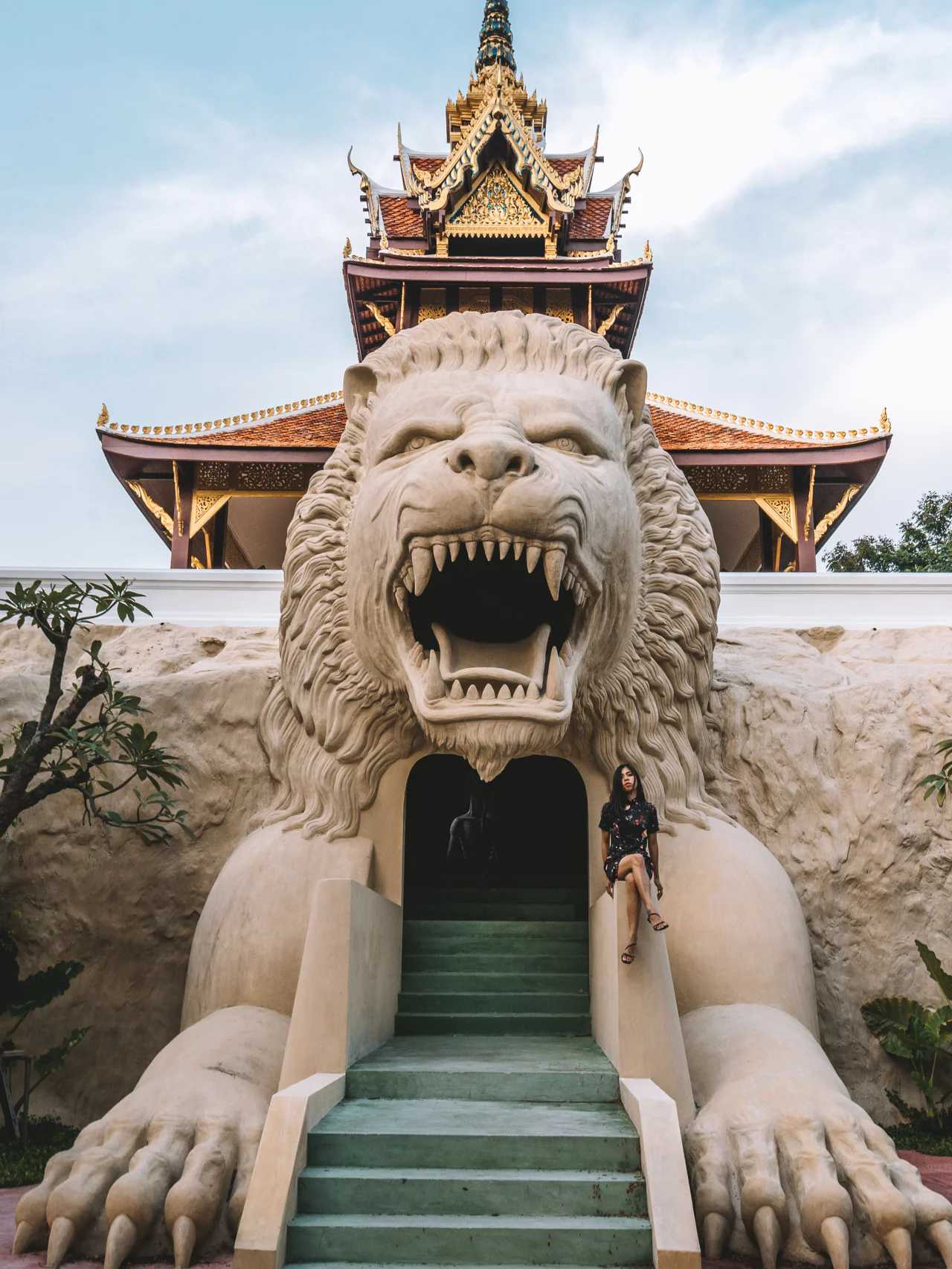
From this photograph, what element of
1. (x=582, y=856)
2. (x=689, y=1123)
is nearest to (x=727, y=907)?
(x=689, y=1123)

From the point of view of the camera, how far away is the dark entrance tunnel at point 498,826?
5.68 m

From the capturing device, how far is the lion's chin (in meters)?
3.27

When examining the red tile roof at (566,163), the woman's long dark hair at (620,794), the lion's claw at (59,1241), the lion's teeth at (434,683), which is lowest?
the lion's claw at (59,1241)

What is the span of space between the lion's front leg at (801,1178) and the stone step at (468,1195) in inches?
9.4

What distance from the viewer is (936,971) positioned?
172 inches

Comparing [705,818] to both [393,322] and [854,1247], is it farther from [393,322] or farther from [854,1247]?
[393,322]

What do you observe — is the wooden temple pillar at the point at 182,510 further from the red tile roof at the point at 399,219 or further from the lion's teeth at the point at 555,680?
the lion's teeth at the point at 555,680

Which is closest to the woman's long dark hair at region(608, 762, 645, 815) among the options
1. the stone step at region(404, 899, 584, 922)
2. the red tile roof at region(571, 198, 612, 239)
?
the stone step at region(404, 899, 584, 922)

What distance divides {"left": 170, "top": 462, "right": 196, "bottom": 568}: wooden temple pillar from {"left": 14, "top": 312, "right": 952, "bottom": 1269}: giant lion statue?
8.04 m

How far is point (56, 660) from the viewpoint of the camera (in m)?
4.33

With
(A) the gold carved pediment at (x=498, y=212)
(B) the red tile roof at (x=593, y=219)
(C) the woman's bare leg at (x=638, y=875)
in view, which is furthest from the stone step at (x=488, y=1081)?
(B) the red tile roof at (x=593, y=219)

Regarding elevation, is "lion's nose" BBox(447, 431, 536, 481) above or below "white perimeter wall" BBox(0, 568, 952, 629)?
above

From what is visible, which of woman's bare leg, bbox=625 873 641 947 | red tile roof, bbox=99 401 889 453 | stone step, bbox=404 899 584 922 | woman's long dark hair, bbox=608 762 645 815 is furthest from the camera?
red tile roof, bbox=99 401 889 453

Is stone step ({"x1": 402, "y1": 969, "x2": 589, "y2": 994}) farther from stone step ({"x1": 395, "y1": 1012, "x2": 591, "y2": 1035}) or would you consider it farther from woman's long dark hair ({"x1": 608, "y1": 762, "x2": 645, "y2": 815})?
woman's long dark hair ({"x1": 608, "y1": 762, "x2": 645, "y2": 815})
